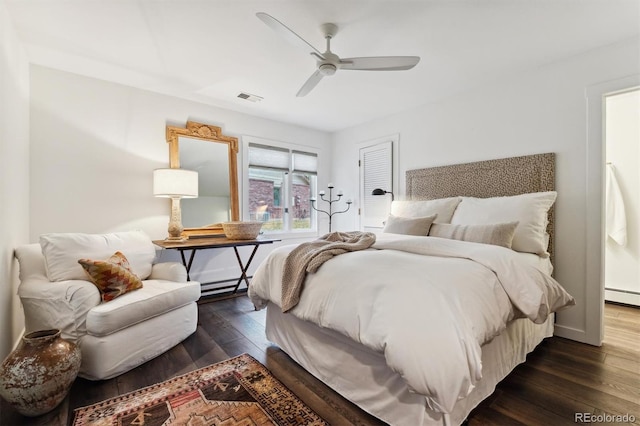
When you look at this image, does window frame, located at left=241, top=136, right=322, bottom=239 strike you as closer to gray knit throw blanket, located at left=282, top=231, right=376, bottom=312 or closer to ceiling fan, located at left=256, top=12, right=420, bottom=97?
ceiling fan, located at left=256, top=12, right=420, bottom=97

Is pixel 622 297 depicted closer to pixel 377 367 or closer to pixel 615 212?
pixel 615 212

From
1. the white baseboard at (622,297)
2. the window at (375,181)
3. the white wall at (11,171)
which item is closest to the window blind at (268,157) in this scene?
the window at (375,181)

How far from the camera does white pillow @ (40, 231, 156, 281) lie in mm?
2072

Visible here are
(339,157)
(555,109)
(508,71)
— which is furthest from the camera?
(339,157)

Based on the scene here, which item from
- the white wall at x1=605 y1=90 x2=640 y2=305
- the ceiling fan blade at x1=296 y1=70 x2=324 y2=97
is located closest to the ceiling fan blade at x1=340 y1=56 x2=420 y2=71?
the ceiling fan blade at x1=296 y1=70 x2=324 y2=97

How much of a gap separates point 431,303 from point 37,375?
6.56 ft

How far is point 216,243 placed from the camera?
3.18 meters

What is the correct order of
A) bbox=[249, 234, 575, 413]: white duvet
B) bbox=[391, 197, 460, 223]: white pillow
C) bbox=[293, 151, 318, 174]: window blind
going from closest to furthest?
1. bbox=[249, 234, 575, 413]: white duvet
2. bbox=[391, 197, 460, 223]: white pillow
3. bbox=[293, 151, 318, 174]: window blind

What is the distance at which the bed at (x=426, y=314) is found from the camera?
1209 mm

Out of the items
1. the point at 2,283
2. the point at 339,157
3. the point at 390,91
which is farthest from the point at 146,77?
the point at 339,157

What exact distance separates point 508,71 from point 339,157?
273 centimetres

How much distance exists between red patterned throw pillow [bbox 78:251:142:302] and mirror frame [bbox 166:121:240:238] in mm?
1349

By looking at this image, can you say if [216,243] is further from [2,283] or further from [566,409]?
[566,409]

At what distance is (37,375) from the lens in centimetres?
148
